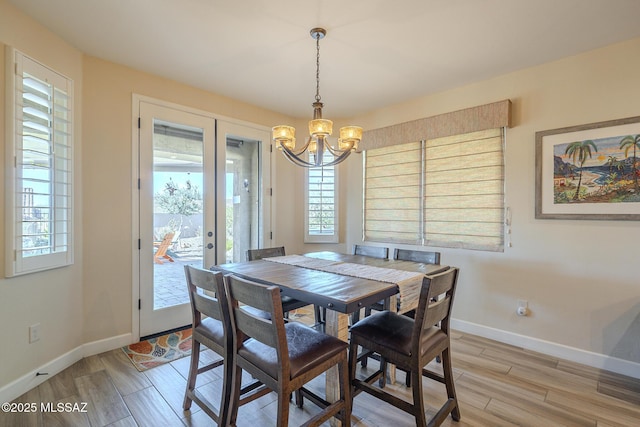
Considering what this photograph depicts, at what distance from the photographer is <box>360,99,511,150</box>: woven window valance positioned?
2928 mm

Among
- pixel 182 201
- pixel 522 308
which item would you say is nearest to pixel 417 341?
pixel 522 308

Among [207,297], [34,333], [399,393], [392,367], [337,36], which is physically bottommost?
[399,393]

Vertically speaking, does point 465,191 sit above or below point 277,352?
above

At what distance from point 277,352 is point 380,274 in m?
0.96

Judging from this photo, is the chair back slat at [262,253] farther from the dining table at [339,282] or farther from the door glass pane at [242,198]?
the door glass pane at [242,198]

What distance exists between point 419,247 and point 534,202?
1212mm

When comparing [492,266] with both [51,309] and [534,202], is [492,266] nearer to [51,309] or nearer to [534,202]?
[534,202]

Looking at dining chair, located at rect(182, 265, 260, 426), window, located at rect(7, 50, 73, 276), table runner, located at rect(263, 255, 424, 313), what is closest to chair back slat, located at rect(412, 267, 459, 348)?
table runner, located at rect(263, 255, 424, 313)

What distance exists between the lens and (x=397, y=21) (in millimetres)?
2137

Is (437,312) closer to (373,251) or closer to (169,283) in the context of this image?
(373,251)

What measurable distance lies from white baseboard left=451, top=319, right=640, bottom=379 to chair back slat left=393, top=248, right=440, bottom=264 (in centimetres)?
108

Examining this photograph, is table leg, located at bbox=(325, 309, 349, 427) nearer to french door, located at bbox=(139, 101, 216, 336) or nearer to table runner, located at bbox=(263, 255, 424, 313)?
table runner, located at bbox=(263, 255, 424, 313)

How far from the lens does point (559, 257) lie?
2.68 m

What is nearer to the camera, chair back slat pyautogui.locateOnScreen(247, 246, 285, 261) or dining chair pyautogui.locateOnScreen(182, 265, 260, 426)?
dining chair pyautogui.locateOnScreen(182, 265, 260, 426)
